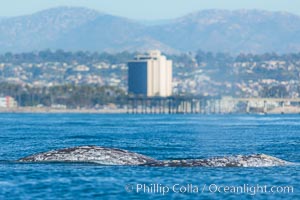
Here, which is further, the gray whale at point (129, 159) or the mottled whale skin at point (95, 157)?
the mottled whale skin at point (95, 157)

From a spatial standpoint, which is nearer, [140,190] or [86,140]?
[140,190]

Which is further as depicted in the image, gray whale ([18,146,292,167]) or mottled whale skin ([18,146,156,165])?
mottled whale skin ([18,146,156,165])

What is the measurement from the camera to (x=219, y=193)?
127ft

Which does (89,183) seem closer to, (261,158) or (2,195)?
(2,195)

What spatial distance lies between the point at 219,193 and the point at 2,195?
7.22 meters

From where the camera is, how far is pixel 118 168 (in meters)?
47.2

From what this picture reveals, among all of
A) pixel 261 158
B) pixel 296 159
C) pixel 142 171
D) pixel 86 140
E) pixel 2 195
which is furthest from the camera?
pixel 86 140

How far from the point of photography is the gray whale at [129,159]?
48625 millimetres

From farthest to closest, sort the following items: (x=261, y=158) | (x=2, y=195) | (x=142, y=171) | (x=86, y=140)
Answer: (x=86, y=140) < (x=261, y=158) < (x=142, y=171) < (x=2, y=195)

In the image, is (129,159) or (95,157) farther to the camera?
(95,157)

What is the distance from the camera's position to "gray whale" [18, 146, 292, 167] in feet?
160

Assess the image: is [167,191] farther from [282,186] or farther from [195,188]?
[282,186]

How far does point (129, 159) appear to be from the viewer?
49594 millimetres

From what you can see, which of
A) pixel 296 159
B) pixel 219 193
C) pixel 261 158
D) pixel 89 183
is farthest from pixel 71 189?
pixel 296 159
